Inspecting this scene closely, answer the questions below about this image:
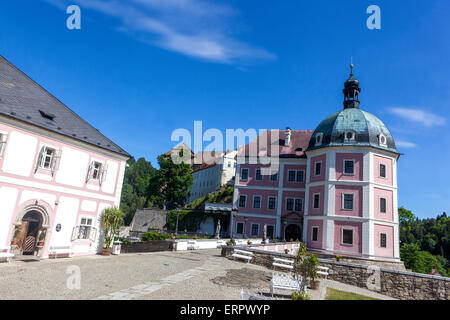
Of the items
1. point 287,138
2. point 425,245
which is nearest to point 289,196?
point 287,138

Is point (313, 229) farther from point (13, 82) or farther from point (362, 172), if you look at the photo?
point (13, 82)

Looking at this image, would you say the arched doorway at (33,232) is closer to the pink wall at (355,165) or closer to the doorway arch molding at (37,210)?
the doorway arch molding at (37,210)

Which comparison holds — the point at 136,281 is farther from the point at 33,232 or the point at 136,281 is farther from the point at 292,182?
the point at 292,182

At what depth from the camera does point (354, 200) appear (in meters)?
29.8

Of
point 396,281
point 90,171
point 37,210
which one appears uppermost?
point 90,171

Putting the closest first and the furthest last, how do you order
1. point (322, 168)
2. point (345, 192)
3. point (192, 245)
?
point (192, 245) < point (345, 192) < point (322, 168)

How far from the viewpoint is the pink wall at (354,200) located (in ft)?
96.6

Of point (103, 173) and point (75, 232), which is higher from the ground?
point (103, 173)

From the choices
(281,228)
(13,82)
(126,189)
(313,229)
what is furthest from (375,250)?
(126,189)

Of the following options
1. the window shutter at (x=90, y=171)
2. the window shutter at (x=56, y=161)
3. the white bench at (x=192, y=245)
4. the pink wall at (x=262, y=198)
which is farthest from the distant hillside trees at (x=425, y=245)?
the window shutter at (x=56, y=161)

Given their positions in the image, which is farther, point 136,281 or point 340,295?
point 340,295

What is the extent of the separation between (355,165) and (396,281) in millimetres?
17374

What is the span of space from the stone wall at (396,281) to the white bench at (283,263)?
1.67 metres

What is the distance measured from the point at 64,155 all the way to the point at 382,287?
61.6 feet
